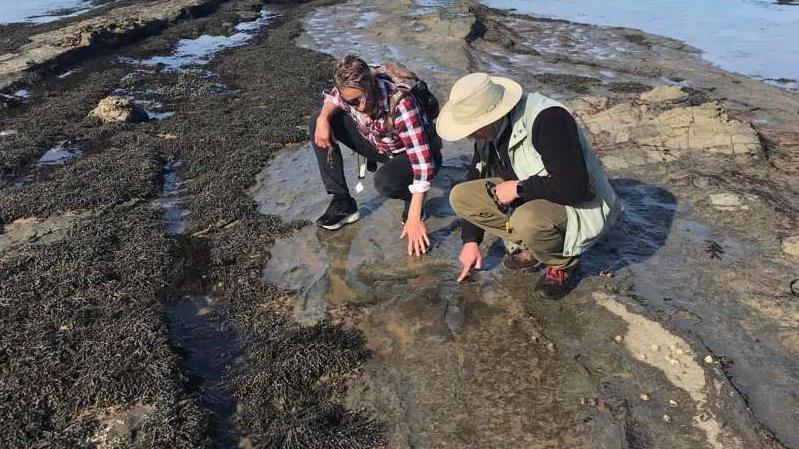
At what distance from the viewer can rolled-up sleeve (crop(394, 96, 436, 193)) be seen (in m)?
3.36

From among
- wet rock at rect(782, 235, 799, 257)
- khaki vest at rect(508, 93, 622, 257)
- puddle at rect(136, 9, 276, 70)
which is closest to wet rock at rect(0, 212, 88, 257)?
khaki vest at rect(508, 93, 622, 257)

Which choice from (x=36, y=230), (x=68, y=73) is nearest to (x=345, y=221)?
(x=36, y=230)

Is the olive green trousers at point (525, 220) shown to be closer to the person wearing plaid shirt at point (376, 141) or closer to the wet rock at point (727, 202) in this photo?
the person wearing plaid shirt at point (376, 141)

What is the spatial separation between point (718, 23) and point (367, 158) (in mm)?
15387

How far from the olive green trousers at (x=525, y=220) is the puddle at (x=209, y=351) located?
151cm

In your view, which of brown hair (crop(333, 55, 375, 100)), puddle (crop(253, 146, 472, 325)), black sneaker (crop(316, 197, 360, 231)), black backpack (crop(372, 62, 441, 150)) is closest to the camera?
brown hair (crop(333, 55, 375, 100))

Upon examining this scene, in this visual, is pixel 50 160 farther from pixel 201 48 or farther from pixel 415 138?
pixel 201 48

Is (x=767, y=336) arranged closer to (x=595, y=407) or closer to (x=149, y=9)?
(x=595, y=407)

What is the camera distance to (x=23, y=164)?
233 inches

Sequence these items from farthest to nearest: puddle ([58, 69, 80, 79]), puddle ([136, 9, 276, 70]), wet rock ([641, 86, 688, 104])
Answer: puddle ([136, 9, 276, 70]) < puddle ([58, 69, 80, 79]) < wet rock ([641, 86, 688, 104])

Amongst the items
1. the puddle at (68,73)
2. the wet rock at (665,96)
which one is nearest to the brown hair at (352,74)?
the wet rock at (665,96)

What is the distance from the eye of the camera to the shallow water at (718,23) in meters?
11.2

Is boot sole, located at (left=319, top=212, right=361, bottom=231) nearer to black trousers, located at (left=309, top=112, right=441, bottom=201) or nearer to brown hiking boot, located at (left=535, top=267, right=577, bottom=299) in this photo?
black trousers, located at (left=309, top=112, right=441, bottom=201)

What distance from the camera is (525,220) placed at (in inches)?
115
